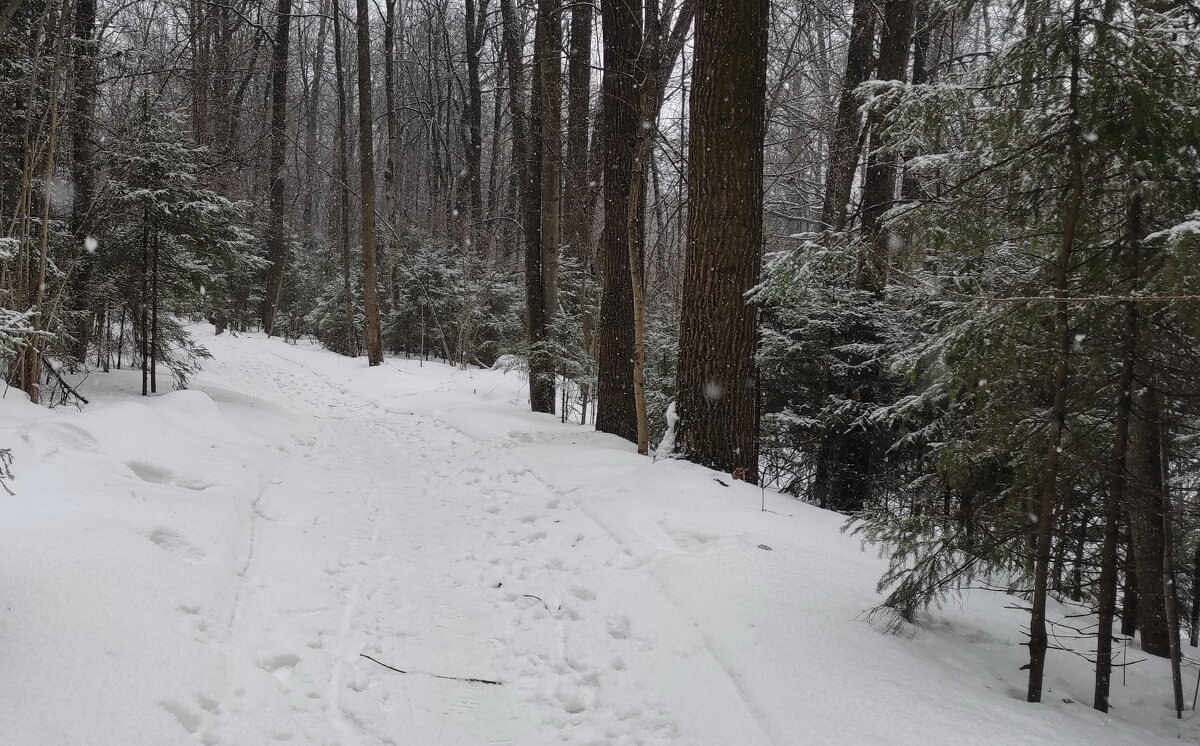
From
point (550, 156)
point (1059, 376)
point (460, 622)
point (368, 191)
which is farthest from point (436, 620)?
point (368, 191)

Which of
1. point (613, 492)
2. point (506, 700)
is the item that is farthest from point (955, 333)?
point (613, 492)

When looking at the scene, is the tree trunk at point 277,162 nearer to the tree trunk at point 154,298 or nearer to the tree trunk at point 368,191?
the tree trunk at point 368,191

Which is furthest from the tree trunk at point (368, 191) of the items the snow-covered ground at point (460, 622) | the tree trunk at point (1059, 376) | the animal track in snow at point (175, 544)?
the tree trunk at point (1059, 376)

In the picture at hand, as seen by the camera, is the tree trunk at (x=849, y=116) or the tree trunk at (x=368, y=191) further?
the tree trunk at (x=368, y=191)

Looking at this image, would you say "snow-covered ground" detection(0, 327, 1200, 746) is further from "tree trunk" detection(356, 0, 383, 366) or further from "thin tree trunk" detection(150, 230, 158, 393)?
"tree trunk" detection(356, 0, 383, 366)

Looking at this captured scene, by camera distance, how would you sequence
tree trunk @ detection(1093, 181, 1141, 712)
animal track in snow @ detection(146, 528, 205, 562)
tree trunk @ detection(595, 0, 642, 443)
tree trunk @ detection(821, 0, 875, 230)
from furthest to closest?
tree trunk @ detection(821, 0, 875, 230) → tree trunk @ detection(595, 0, 642, 443) → animal track in snow @ detection(146, 528, 205, 562) → tree trunk @ detection(1093, 181, 1141, 712)

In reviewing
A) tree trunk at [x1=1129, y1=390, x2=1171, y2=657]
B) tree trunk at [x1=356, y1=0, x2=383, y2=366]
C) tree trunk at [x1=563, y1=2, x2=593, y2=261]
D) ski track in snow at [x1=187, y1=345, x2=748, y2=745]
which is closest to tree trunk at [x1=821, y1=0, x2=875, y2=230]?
tree trunk at [x1=563, y1=2, x2=593, y2=261]

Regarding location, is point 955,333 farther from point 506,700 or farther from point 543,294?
point 543,294

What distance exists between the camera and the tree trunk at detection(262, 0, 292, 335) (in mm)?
17703

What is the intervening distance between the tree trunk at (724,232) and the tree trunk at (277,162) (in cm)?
1296

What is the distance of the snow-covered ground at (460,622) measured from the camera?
250 cm

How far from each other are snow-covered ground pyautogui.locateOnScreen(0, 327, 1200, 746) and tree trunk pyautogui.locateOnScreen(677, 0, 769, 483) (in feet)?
1.93

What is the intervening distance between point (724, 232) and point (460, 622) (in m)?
3.59

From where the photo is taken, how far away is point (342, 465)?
7.14 meters
